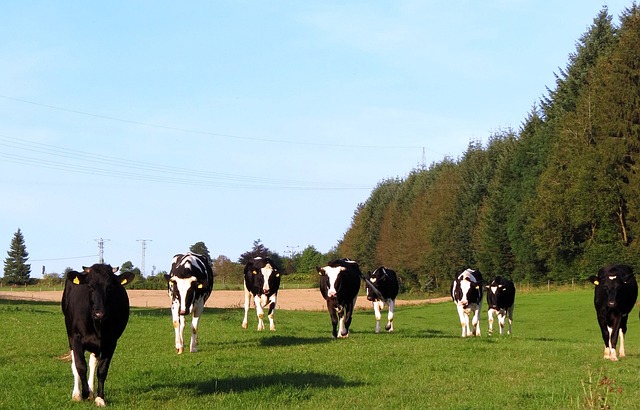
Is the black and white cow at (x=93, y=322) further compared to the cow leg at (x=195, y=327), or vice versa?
the cow leg at (x=195, y=327)

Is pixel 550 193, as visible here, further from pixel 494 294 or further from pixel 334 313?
pixel 334 313

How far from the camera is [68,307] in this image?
1385 centimetres

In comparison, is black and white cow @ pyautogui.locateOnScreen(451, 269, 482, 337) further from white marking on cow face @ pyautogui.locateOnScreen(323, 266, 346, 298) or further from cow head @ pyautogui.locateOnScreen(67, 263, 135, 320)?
cow head @ pyautogui.locateOnScreen(67, 263, 135, 320)

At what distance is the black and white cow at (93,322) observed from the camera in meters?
13.2

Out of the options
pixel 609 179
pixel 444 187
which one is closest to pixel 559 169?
pixel 609 179

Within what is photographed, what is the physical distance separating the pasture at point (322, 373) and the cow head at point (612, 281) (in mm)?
1551

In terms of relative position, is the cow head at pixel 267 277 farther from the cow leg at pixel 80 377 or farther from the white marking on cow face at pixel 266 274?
the cow leg at pixel 80 377

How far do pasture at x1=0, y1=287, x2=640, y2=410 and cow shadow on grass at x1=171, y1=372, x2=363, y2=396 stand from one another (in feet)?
0.06

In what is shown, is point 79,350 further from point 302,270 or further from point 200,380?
point 302,270

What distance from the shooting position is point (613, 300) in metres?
20.6

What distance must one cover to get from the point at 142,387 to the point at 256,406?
267 centimetres

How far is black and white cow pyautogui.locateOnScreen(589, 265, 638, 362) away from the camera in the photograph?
67.5 feet

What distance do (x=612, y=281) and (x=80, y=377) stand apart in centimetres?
1355

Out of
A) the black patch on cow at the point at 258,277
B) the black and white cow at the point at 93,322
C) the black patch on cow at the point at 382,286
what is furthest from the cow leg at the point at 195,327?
the black patch on cow at the point at 382,286
